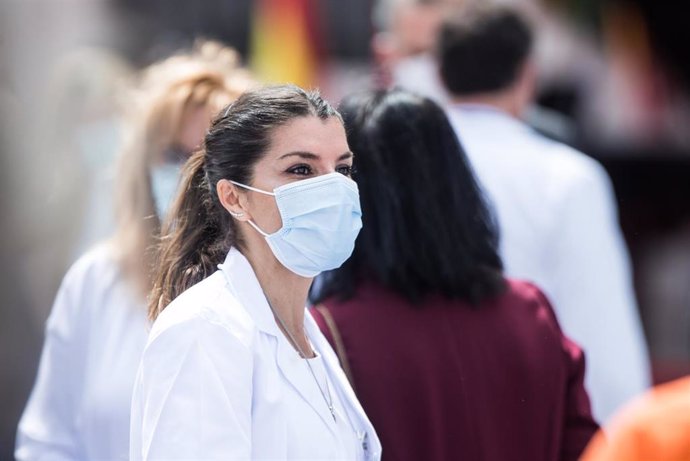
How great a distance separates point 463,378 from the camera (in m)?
2.74

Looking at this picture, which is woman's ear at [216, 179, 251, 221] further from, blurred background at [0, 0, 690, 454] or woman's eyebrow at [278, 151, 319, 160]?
blurred background at [0, 0, 690, 454]

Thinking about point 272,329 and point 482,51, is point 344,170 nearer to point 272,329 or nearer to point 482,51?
point 272,329

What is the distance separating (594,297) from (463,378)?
1093mm

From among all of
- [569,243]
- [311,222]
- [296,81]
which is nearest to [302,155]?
[311,222]

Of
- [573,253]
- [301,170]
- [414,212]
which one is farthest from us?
[573,253]

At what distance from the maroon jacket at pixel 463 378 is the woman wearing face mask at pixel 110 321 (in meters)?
0.61

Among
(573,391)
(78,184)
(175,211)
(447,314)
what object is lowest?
(78,184)

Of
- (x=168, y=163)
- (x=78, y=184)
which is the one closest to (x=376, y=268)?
(x=168, y=163)

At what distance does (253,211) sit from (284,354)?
29cm

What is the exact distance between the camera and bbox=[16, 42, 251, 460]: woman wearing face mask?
3.12 metres

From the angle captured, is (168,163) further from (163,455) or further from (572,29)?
(572,29)

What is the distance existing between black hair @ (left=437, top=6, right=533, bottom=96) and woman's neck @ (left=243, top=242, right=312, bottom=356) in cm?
182

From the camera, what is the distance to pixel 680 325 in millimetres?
8820

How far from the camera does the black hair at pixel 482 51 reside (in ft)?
13.3
